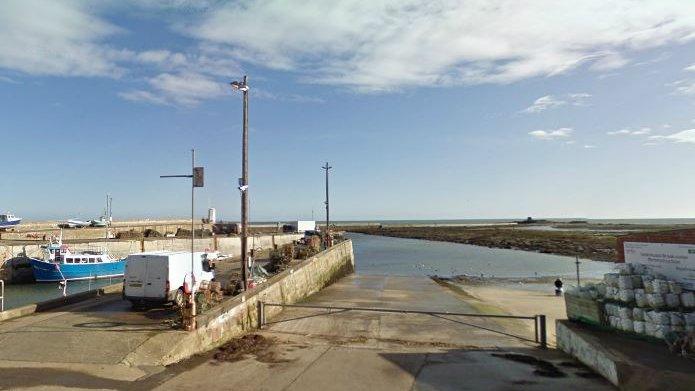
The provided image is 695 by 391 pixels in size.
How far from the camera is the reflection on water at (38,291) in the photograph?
1394 inches

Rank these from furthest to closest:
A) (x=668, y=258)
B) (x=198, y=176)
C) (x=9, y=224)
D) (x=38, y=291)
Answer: (x=9, y=224) → (x=38, y=291) → (x=198, y=176) → (x=668, y=258)

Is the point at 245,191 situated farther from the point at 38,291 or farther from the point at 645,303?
the point at 38,291

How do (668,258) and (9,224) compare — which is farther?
(9,224)

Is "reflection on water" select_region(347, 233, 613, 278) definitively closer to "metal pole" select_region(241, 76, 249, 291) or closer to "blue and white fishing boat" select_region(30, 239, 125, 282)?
"blue and white fishing boat" select_region(30, 239, 125, 282)

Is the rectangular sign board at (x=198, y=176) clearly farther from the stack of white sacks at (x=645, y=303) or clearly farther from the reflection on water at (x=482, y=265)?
the reflection on water at (x=482, y=265)

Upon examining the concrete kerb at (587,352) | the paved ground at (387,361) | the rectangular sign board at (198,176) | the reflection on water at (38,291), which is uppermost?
the rectangular sign board at (198,176)

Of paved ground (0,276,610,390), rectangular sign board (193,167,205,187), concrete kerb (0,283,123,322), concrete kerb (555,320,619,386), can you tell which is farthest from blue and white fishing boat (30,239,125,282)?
concrete kerb (555,320,619,386)

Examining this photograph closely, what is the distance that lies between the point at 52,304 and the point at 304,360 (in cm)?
1048

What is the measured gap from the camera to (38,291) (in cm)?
3953

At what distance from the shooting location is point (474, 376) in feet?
33.8

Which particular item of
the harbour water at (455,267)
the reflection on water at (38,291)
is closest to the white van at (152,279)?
the reflection on water at (38,291)

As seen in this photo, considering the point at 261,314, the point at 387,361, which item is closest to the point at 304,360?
the point at 387,361

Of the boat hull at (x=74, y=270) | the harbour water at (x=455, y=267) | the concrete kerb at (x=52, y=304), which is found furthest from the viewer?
the boat hull at (x=74, y=270)

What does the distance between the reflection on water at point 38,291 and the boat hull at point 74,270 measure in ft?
1.75
